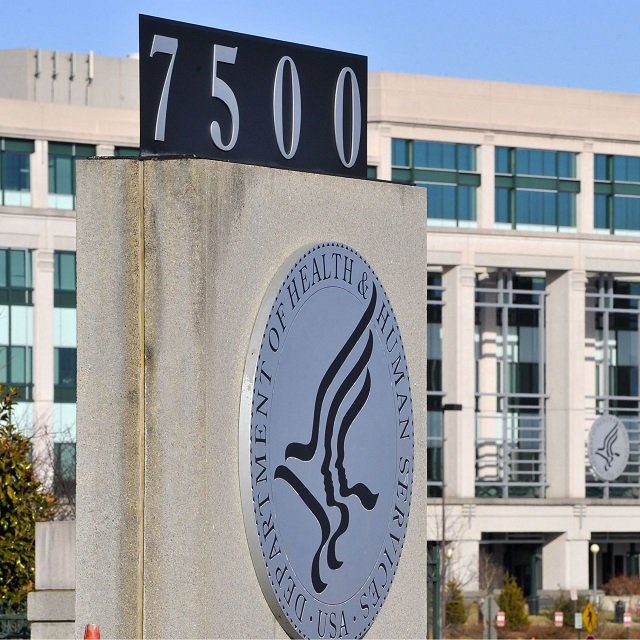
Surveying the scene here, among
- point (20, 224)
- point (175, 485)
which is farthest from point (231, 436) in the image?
point (20, 224)

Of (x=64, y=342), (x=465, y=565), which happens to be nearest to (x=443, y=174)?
(x=465, y=565)

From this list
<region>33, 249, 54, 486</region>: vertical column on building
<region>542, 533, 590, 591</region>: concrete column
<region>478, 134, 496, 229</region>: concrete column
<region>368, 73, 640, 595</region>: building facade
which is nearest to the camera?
<region>33, 249, 54, 486</region>: vertical column on building

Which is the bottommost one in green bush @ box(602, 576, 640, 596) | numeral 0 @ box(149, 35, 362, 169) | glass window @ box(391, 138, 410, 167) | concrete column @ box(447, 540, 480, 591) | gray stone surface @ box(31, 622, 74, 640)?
green bush @ box(602, 576, 640, 596)

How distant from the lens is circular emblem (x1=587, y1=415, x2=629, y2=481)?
70688mm

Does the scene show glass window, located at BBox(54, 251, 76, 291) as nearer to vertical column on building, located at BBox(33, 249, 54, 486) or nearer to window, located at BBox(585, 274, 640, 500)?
vertical column on building, located at BBox(33, 249, 54, 486)

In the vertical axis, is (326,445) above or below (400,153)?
below

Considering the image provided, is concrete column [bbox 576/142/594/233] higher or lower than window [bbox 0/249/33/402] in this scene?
higher

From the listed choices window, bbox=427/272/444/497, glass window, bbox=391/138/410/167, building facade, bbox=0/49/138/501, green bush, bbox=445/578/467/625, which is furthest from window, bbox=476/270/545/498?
building facade, bbox=0/49/138/501

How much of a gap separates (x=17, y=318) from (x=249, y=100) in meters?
58.8

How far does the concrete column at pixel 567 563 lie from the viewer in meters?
70.8

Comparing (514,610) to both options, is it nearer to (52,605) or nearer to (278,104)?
(52,605)

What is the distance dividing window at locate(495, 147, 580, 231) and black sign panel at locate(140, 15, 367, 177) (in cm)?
6174

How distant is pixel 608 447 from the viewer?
233 feet

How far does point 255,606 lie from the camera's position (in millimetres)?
8945
